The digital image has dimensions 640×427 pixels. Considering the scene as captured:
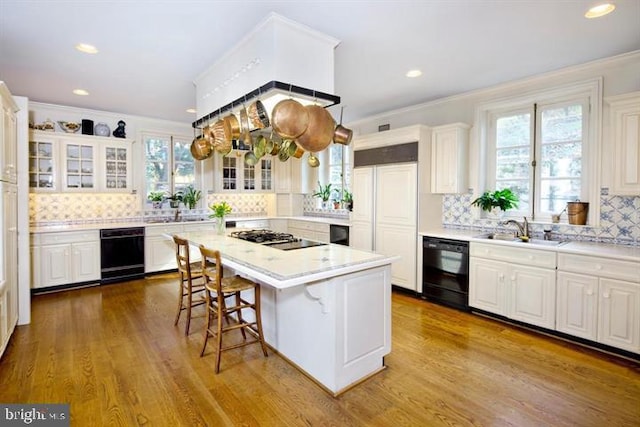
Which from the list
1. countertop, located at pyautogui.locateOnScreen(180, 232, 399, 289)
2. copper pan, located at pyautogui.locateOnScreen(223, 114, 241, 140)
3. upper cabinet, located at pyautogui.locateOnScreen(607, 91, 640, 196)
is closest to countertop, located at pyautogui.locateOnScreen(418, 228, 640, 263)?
upper cabinet, located at pyautogui.locateOnScreen(607, 91, 640, 196)

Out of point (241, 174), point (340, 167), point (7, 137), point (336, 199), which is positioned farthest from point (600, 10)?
point (241, 174)

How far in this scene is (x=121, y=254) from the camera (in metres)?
5.00

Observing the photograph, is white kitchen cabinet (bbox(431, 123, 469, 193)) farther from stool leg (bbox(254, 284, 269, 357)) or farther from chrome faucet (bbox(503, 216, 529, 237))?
stool leg (bbox(254, 284, 269, 357))

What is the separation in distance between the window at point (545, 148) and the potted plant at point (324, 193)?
113 inches

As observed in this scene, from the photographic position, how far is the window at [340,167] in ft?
19.8

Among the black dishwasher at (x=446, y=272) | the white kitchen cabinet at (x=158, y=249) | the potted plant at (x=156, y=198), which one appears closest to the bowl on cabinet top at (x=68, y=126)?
the potted plant at (x=156, y=198)

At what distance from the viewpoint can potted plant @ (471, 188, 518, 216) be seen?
3.81 metres

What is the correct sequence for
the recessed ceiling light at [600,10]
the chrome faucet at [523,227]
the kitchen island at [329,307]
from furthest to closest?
the chrome faucet at [523,227] → the recessed ceiling light at [600,10] → the kitchen island at [329,307]

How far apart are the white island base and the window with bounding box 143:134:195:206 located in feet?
13.2

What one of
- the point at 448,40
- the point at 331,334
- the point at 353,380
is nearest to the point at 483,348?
the point at 353,380

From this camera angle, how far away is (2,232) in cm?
269

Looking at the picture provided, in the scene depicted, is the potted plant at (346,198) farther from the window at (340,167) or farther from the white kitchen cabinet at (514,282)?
the white kitchen cabinet at (514,282)

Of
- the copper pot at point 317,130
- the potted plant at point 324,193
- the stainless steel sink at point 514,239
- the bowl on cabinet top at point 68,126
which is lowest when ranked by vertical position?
the stainless steel sink at point 514,239

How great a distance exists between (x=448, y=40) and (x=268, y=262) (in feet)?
7.77
